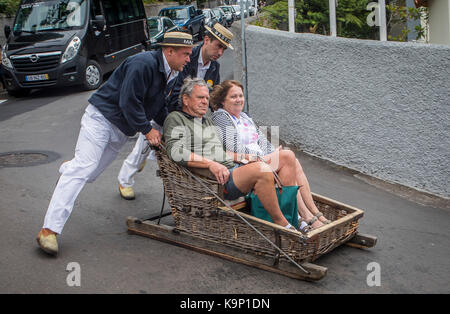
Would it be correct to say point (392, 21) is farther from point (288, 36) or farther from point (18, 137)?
point (18, 137)

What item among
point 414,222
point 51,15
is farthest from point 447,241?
point 51,15

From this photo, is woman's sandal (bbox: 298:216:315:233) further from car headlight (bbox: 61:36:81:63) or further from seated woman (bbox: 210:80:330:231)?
car headlight (bbox: 61:36:81:63)

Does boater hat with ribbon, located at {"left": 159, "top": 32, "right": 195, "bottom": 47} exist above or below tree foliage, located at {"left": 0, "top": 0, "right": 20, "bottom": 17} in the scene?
below

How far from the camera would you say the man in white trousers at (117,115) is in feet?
14.7

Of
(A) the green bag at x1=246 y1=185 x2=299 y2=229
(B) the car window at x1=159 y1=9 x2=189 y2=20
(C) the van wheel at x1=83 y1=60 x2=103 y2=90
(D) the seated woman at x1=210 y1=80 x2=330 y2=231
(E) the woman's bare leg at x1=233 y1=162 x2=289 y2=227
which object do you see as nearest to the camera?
(E) the woman's bare leg at x1=233 y1=162 x2=289 y2=227

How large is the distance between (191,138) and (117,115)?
26.3 inches

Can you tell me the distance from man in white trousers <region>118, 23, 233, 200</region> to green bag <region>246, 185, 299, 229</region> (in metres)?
1.13

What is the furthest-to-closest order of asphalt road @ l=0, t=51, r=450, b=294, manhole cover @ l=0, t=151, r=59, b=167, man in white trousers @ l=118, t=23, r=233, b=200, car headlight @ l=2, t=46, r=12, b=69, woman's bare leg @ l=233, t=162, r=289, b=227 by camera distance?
1. car headlight @ l=2, t=46, r=12, b=69
2. manhole cover @ l=0, t=151, r=59, b=167
3. man in white trousers @ l=118, t=23, r=233, b=200
4. woman's bare leg @ l=233, t=162, r=289, b=227
5. asphalt road @ l=0, t=51, r=450, b=294

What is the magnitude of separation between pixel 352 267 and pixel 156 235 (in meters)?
1.65

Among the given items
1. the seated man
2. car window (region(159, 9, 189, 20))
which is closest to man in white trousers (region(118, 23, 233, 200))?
the seated man

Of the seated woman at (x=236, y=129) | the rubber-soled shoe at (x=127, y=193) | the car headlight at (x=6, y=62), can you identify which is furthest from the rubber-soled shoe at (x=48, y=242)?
the car headlight at (x=6, y=62)

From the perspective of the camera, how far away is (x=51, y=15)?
13.5 m

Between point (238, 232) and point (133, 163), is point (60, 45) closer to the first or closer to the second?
point (133, 163)

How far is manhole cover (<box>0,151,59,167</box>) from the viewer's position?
24.0 ft
